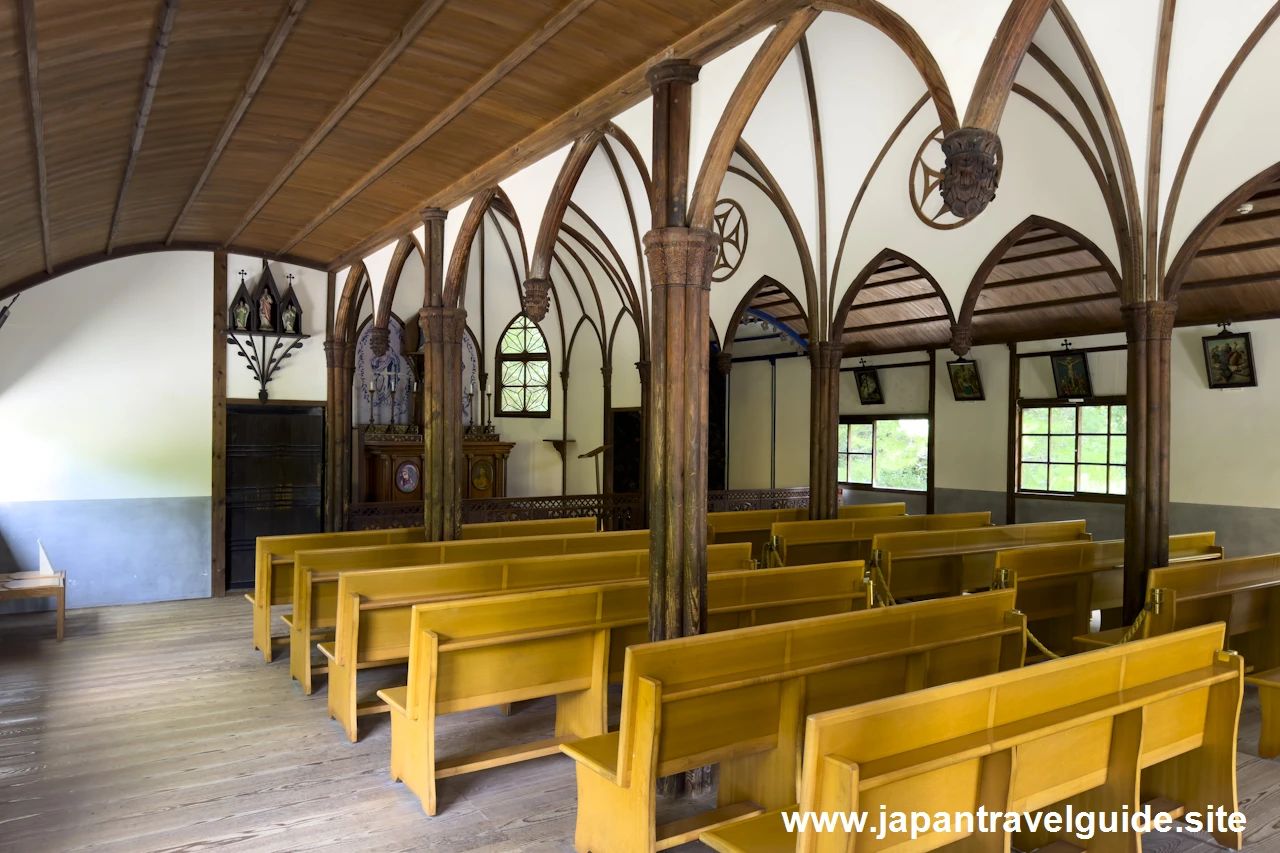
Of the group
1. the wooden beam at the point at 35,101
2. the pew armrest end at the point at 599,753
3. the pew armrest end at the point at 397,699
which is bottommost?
the pew armrest end at the point at 397,699

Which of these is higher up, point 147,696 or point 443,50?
point 443,50

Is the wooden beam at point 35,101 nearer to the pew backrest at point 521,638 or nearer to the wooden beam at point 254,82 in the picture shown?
the wooden beam at point 254,82

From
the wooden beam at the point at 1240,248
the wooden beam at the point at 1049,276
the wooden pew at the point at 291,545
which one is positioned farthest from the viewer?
the wooden beam at the point at 1049,276

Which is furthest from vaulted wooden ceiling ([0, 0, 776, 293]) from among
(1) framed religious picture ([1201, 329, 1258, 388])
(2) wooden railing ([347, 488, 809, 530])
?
(1) framed religious picture ([1201, 329, 1258, 388])

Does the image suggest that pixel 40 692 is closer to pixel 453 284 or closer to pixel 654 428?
pixel 453 284

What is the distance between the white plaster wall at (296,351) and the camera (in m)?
10.9

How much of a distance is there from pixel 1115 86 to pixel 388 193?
20.2 ft

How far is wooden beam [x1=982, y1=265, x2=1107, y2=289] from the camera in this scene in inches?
466

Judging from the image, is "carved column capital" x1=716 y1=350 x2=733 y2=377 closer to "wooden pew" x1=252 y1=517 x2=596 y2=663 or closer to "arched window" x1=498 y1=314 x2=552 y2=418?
"wooden pew" x1=252 y1=517 x2=596 y2=663

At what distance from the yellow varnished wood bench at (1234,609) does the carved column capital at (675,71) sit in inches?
172

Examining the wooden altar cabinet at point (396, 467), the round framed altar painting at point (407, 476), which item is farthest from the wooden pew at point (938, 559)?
the round framed altar painting at point (407, 476)

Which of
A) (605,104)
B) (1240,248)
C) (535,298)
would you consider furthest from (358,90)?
(1240,248)

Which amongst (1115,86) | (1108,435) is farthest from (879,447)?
(1115,86)

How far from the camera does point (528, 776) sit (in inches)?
189
